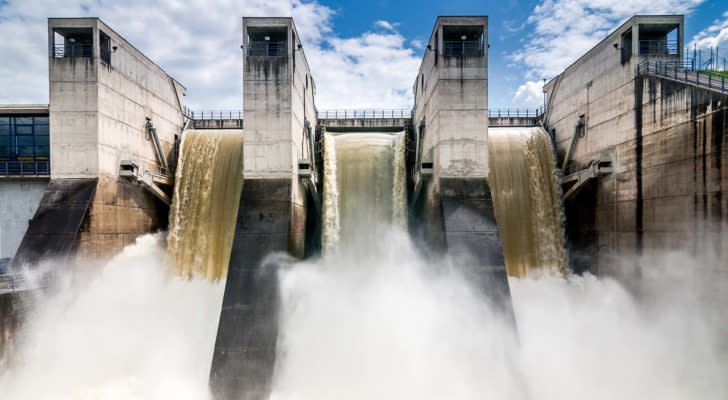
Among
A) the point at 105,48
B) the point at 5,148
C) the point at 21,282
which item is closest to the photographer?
the point at 21,282

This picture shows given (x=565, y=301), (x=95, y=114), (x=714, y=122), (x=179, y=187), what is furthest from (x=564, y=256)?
(x=95, y=114)

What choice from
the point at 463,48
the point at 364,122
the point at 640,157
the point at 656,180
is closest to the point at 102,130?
the point at 364,122

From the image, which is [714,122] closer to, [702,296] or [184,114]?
[702,296]

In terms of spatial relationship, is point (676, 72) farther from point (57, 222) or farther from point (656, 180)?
point (57, 222)

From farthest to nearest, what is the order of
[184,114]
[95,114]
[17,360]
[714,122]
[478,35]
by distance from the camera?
[184,114] → [478,35] → [95,114] → [17,360] → [714,122]

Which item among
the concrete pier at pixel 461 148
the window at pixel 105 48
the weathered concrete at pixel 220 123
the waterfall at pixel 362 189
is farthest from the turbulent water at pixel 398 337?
the weathered concrete at pixel 220 123

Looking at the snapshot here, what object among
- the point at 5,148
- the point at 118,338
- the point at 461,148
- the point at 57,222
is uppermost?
the point at 5,148
